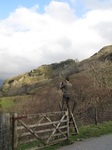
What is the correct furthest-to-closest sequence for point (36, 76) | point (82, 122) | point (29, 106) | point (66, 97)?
point (36, 76), point (29, 106), point (82, 122), point (66, 97)

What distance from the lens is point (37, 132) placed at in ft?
31.1

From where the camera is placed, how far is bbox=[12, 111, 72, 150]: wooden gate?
867 cm

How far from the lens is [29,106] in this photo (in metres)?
36.9

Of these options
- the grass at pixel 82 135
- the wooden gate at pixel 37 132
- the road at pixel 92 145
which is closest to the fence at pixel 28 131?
the wooden gate at pixel 37 132

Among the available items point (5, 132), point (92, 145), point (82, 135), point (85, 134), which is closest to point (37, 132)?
point (5, 132)

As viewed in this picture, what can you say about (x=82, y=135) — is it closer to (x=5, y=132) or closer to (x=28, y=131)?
(x=28, y=131)

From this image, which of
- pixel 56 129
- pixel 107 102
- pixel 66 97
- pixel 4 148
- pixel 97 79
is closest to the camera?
pixel 4 148

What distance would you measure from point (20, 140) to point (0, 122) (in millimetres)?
1541

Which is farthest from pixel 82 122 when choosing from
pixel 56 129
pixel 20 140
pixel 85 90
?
A: pixel 85 90

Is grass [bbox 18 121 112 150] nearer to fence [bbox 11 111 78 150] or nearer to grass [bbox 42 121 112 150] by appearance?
grass [bbox 42 121 112 150]

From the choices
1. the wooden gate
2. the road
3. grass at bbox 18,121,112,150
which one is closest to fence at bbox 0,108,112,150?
the wooden gate

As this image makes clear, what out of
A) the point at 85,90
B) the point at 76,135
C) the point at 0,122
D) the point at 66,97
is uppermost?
the point at 85,90

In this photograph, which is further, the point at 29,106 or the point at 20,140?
the point at 29,106

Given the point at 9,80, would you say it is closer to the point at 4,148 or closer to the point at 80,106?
the point at 80,106
